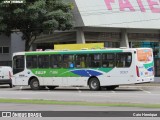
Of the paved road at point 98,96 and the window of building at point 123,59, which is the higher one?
the window of building at point 123,59

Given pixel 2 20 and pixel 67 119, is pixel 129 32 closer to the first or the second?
pixel 2 20

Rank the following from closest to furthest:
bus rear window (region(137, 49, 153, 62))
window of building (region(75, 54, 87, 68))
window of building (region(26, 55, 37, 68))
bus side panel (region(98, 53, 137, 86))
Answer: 1. bus side panel (region(98, 53, 137, 86))
2. bus rear window (region(137, 49, 153, 62))
3. window of building (region(75, 54, 87, 68))
4. window of building (region(26, 55, 37, 68))

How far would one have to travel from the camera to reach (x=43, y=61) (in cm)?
3441

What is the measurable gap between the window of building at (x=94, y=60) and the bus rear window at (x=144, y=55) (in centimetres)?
274

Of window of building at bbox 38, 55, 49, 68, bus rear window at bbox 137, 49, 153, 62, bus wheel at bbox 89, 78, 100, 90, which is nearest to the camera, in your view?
bus rear window at bbox 137, 49, 153, 62

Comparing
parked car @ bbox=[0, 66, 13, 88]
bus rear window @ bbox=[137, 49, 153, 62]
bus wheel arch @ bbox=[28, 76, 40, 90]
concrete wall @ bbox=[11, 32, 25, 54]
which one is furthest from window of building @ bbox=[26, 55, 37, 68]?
concrete wall @ bbox=[11, 32, 25, 54]

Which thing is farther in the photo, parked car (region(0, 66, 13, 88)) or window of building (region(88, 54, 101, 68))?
parked car (region(0, 66, 13, 88))

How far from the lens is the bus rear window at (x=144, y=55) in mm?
30922

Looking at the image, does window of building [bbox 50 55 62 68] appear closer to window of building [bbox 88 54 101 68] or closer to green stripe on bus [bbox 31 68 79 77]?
green stripe on bus [bbox 31 68 79 77]

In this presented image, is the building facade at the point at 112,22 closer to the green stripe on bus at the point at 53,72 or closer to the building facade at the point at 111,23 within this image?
the building facade at the point at 111,23

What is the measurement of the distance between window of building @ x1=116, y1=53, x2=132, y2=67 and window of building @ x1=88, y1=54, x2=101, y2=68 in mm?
1428

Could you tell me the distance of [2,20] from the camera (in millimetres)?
46562

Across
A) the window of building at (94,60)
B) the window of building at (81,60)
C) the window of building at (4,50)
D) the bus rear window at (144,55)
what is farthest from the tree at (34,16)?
the bus rear window at (144,55)

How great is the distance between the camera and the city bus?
3098 centimetres
